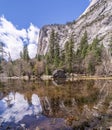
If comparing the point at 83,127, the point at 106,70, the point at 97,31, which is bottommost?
the point at 83,127

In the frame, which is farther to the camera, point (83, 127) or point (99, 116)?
point (99, 116)

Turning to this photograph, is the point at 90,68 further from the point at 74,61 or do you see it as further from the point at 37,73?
the point at 37,73

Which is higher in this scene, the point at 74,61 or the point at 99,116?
the point at 74,61

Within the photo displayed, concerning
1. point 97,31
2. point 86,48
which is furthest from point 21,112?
point 97,31

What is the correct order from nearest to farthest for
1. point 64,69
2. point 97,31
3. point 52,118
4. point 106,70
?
point 52,118 < point 106,70 < point 64,69 < point 97,31

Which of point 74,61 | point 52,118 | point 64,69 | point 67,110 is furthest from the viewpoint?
point 74,61

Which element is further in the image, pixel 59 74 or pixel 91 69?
pixel 91 69

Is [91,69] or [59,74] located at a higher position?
[91,69]

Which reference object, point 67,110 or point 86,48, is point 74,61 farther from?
point 67,110

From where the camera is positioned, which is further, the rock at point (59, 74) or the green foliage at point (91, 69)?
the green foliage at point (91, 69)

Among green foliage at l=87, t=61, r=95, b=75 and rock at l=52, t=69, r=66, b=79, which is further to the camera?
green foliage at l=87, t=61, r=95, b=75

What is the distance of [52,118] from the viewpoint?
23.0m

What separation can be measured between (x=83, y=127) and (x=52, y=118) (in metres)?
5.02

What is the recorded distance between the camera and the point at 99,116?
21281mm
